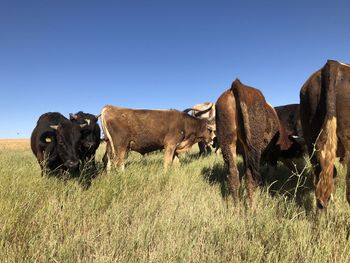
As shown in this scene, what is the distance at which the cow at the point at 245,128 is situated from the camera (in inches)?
211

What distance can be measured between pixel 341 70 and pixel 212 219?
2.44m

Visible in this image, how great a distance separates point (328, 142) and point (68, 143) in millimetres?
5104

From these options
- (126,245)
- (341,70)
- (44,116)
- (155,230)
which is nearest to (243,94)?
(341,70)

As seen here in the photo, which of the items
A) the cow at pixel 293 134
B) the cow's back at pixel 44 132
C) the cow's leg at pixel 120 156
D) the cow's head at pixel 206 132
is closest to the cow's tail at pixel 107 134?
the cow's leg at pixel 120 156

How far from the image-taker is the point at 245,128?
5.34 metres

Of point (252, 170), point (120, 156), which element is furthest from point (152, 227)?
point (120, 156)

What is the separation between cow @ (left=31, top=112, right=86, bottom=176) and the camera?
6988 millimetres

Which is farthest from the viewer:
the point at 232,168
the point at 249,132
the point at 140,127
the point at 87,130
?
the point at 140,127

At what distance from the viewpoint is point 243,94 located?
545 centimetres

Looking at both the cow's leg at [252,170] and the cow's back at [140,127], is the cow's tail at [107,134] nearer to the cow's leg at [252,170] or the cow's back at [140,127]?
the cow's back at [140,127]

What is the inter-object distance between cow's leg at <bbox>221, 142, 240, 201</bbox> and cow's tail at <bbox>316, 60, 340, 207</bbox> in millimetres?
1635

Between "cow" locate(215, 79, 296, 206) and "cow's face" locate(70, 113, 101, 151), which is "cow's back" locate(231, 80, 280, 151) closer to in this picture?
"cow" locate(215, 79, 296, 206)

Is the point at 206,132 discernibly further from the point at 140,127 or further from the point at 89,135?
the point at 89,135

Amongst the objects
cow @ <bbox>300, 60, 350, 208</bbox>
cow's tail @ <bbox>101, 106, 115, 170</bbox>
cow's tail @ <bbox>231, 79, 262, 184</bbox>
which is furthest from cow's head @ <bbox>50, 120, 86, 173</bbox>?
cow @ <bbox>300, 60, 350, 208</bbox>
